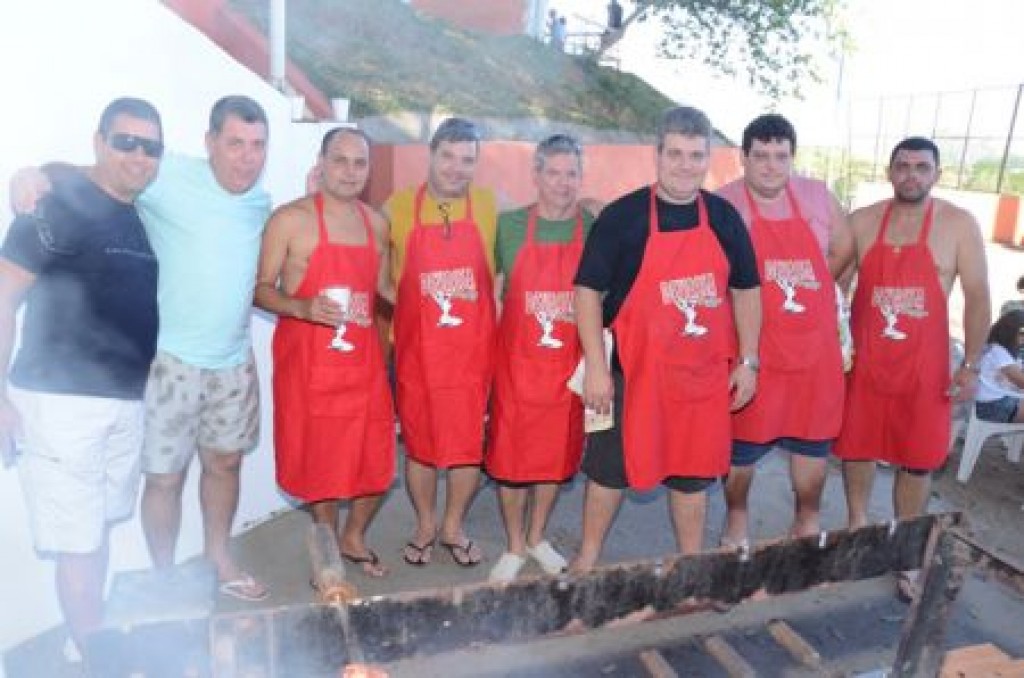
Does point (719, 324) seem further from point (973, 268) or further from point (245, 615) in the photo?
point (245, 615)

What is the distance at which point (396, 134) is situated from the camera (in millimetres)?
11812

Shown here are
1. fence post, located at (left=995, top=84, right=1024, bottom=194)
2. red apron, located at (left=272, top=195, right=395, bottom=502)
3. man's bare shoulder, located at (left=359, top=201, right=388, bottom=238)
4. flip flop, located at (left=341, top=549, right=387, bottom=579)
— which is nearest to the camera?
red apron, located at (left=272, top=195, right=395, bottom=502)

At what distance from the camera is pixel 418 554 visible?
385 cm

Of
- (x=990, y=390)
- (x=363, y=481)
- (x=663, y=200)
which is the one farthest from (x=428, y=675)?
(x=990, y=390)

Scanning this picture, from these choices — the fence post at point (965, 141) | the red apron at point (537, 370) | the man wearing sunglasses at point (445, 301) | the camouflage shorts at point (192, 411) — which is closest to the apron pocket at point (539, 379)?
the red apron at point (537, 370)

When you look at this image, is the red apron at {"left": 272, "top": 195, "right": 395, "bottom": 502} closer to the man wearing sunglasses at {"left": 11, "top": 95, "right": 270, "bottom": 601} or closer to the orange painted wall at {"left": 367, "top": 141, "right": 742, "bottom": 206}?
the man wearing sunglasses at {"left": 11, "top": 95, "right": 270, "bottom": 601}

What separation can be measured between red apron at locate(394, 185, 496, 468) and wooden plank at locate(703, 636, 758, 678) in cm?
117

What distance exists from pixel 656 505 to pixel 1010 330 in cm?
242

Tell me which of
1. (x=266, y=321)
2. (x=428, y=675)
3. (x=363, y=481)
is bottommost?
(x=428, y=675)

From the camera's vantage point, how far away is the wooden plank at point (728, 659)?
2.84 metres

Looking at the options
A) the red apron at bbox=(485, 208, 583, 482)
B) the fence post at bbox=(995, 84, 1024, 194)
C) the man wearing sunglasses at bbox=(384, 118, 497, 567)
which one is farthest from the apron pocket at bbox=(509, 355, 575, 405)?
the fence post at bbox=(995, 84, 1024, 194)

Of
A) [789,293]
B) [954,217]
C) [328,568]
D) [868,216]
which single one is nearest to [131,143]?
[328,568]

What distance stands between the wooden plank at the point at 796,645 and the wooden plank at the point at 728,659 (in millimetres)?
157

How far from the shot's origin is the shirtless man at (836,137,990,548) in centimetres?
347
